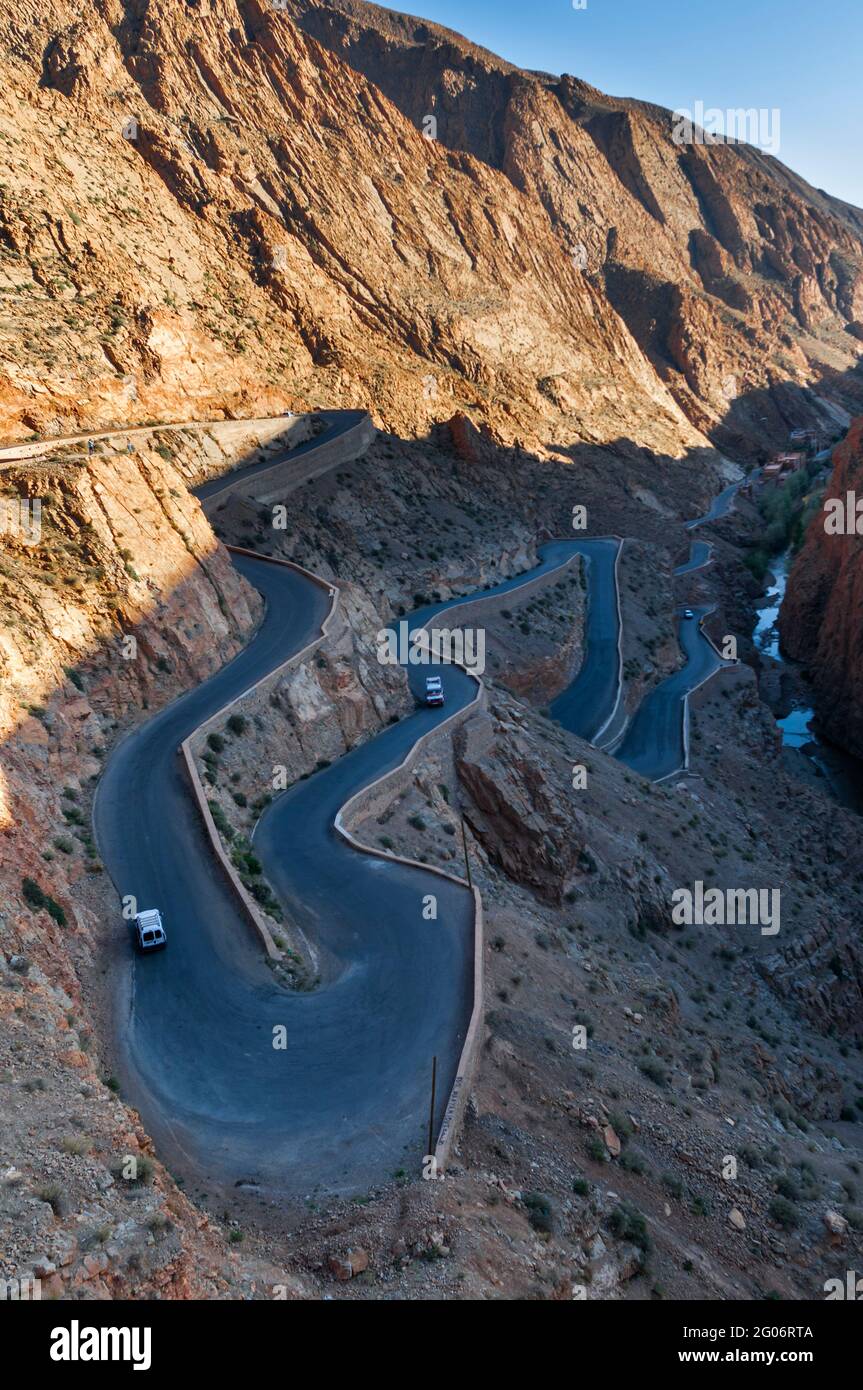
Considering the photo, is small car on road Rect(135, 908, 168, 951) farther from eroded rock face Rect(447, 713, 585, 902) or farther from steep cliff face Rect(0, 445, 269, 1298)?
eroded rock face Rect(447, 713, 585, 902)

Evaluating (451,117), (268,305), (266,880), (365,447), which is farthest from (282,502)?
(451,117)

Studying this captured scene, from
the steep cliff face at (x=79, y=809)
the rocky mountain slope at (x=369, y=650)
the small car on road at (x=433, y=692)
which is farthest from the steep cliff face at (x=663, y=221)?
the steep cliff face at (x=79, y=809)

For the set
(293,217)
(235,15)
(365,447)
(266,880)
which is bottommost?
(266,880)

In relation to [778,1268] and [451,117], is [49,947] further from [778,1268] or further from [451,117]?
[451,117]

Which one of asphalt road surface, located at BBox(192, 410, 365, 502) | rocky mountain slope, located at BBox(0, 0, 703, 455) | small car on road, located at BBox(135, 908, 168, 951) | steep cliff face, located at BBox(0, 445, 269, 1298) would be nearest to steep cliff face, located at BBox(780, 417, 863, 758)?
rocky mountain slope, located at BBox(0, 0, 703, 455)

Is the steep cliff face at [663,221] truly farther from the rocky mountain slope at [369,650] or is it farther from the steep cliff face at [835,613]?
the steep cliff face at [835,613]
